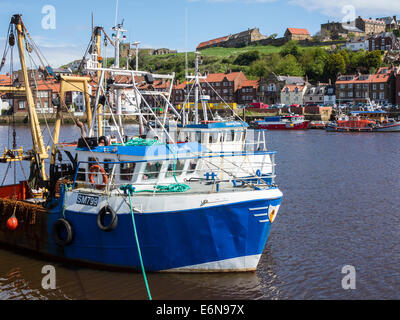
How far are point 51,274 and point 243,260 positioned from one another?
6798 millimetres

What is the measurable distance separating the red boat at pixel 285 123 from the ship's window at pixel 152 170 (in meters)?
87.6

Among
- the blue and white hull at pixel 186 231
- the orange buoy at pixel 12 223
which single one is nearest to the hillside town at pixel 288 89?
the orange buoy at pixel 12 223

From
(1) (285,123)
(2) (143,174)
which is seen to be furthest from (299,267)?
(1) (285,123)

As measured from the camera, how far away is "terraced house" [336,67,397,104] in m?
110

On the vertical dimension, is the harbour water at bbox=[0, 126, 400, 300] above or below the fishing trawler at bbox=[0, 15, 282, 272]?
below

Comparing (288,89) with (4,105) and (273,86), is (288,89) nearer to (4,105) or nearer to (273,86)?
(273,86)

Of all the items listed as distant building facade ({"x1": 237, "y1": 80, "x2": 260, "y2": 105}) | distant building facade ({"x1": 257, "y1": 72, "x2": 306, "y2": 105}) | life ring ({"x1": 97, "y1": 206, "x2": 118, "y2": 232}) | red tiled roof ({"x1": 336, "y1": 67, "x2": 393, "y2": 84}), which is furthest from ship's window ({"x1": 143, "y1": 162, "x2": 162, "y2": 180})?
distant building facade ({"x1": 237, "y1": 80, "x2": 260, "y2": 105})

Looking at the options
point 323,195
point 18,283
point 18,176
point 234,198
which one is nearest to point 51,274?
point 18,283

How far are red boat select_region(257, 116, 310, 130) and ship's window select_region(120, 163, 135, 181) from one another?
87.9m

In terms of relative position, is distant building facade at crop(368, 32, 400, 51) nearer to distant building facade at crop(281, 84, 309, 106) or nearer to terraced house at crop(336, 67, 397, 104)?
terraced house at crop(336, 67, 397, 104)

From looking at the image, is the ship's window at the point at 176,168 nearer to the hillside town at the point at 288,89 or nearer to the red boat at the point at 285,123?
the hillside town at the point at 288,89

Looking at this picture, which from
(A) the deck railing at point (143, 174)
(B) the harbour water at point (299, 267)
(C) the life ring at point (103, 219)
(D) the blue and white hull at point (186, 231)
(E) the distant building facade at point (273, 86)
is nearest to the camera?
(D) the blue and white hull at point (186, 231)

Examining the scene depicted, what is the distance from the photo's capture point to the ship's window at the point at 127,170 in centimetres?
1616
